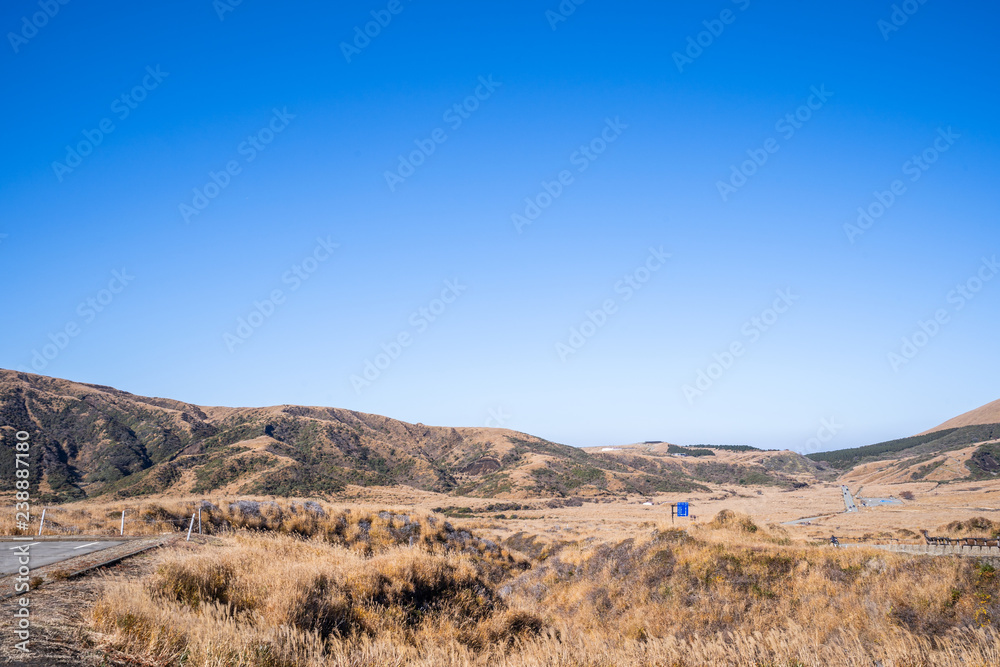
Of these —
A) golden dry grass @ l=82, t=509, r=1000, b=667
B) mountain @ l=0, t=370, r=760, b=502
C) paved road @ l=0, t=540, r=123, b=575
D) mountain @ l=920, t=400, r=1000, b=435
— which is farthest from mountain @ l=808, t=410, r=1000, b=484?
paved road @ l=0, t=540, r=123, b=575

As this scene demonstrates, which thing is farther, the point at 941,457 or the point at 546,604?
the point at 941,457

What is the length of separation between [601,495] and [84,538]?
8235 centimetres

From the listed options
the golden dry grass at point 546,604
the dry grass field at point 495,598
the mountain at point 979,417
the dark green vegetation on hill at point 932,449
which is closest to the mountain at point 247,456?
the dark green vegetation on hill at point 932,449

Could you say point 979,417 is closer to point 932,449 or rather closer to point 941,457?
point 932,449

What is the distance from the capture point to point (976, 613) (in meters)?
12.2

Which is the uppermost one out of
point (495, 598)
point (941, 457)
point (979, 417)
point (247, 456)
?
point (979, 417)

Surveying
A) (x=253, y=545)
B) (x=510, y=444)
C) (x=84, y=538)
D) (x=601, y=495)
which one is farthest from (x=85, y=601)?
(x=510, y=444)

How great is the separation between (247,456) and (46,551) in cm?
6633

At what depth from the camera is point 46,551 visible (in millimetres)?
12289

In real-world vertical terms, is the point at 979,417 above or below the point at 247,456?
above

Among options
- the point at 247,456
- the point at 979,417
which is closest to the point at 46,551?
the point at 247,456

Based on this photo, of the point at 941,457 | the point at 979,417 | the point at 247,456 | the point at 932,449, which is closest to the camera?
the point at 247,456

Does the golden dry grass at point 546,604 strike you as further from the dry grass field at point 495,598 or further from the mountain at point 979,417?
the mountain at point 979,417

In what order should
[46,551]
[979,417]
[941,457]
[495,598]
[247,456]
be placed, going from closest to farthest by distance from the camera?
[46,551] < [495,598] < [247,456] < [941,457] < [979,417]
